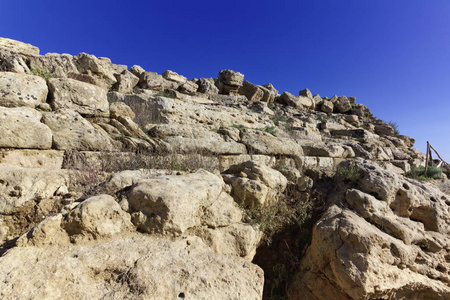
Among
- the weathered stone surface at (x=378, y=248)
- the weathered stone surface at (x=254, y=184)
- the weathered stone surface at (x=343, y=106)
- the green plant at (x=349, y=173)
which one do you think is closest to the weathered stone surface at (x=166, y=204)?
the weathered stone surface at (x=254, y=184)

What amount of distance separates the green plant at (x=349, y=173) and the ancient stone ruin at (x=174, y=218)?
0.03 meters

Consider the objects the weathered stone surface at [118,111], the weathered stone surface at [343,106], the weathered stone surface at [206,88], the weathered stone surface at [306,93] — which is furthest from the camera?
the weathered stone surface at [343,106]

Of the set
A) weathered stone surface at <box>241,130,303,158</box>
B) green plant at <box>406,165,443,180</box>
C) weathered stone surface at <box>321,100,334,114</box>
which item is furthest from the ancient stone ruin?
weathered stone surface at <box>321,100,334,114</box>

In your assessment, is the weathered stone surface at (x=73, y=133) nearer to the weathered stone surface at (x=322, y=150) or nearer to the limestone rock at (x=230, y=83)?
the weathered stone surface at (x=322, y=150)

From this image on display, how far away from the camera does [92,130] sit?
13.5 ft

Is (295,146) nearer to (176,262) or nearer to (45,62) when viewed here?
(176,262)

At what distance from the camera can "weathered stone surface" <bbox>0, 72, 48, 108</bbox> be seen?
3695 mm

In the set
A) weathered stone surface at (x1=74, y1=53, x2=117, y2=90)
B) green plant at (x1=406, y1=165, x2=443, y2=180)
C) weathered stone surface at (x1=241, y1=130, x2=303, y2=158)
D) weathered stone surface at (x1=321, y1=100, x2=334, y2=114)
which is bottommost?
weathered stone surface at (x1=241, y1=130, x2=303, y2=158)

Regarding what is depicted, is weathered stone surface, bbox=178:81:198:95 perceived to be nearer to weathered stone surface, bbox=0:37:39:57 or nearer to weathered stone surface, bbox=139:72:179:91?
weathered stone surface, bbox=139:72:179:91

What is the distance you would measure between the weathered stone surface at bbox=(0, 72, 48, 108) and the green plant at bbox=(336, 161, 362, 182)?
5.56m

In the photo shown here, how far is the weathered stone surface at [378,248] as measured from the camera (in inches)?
94.7

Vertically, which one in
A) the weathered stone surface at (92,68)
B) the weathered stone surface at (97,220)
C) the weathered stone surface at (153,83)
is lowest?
the weathered stone surface at (97,220)

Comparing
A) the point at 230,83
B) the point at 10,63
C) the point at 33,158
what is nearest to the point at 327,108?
the point at 230,83

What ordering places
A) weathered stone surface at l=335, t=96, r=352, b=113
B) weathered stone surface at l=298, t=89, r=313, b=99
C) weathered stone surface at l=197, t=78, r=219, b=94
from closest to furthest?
weathered stone surface at l=197, t=78, r=219, b=94
weathered stone surface at l=298, t=89, r=313, b=99
weathered stone surface at l=335, t=96, r=352, b=113
